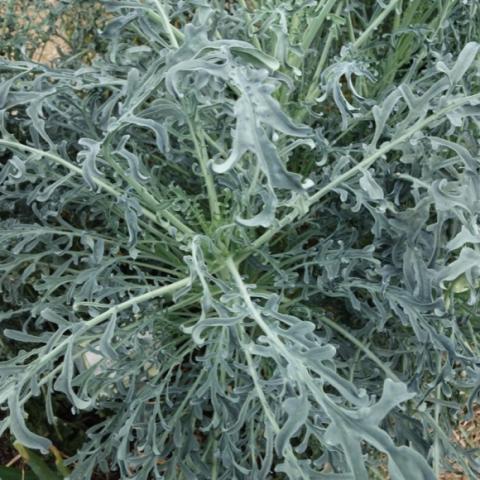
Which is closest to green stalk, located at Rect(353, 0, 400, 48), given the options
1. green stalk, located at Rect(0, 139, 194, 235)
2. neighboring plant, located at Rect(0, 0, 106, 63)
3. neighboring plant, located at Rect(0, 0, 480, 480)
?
neighboring plant, located at Rect(0, 0, 480, 480)

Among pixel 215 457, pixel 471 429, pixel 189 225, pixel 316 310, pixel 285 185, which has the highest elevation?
pixel 285 185

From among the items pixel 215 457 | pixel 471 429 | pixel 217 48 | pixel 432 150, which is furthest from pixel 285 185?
pixel 471 429

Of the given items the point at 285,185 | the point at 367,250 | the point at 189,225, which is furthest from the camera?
the point at 189,225

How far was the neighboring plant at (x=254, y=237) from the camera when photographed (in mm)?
811

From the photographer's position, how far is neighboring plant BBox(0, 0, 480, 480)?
81cm

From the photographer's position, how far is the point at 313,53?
1.14m

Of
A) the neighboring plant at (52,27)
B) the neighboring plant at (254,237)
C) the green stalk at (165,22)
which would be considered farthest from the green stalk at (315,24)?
the neighboring plant at (52,27)

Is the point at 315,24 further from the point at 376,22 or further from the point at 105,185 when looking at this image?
the point at 105,185

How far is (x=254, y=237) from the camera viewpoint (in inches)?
41.9

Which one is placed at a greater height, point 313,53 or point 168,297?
point 313,53

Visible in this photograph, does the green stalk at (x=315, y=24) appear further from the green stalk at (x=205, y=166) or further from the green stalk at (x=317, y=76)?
the green stalk at (x=205, y=166)

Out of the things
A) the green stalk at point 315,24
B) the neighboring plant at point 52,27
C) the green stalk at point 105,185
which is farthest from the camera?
the neighboring plant at point 52,27

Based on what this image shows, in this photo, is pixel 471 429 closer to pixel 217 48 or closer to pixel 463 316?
pixel 463 316

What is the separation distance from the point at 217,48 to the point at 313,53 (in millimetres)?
369
